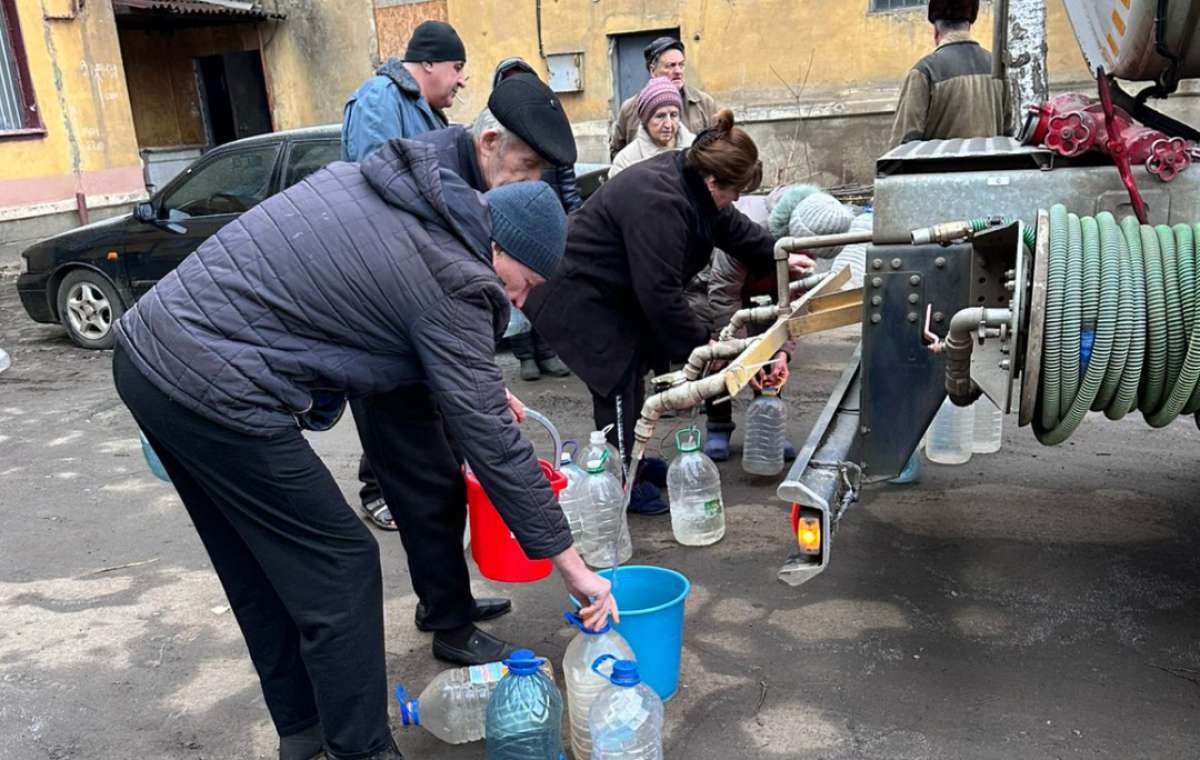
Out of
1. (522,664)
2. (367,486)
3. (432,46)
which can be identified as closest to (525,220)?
(522,664)

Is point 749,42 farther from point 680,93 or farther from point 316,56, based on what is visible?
point 680,93

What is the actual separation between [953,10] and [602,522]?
3334 millimetres

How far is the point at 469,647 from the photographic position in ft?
9.82

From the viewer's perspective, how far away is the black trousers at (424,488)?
8.84 ft

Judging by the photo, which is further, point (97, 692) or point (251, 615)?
point (97, 692)

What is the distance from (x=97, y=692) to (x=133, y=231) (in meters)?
5.45

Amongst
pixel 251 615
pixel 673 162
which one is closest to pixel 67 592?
pixel 251 615

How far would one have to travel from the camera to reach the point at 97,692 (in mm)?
3000

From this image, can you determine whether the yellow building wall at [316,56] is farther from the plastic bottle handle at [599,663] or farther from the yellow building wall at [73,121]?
the plastic bottle handle at [599,663]

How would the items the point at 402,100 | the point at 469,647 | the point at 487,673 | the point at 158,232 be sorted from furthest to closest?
the point at 158,232
the point at 402,100
the point at 469,647
the point at 487,673

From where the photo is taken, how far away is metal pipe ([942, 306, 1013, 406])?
7.20 ft

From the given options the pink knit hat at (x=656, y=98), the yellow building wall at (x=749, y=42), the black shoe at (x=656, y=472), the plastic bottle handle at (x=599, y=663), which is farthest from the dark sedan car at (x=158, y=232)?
the yellow building wall at (x=749, y=42)

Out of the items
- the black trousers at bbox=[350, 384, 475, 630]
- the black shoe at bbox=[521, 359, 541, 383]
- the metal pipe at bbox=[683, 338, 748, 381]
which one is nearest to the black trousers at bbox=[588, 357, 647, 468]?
the metal pipe at bbox=[683, 338, 748, 381]

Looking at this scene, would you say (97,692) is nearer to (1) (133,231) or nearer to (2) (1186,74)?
(2) (1186,74)
